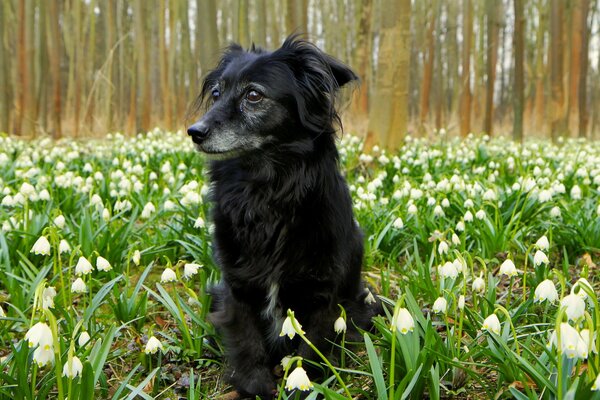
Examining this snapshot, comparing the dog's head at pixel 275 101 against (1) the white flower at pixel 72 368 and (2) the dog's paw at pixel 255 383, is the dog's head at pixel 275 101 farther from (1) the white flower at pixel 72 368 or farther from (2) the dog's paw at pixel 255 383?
(1) the white flower at pixel 72 368

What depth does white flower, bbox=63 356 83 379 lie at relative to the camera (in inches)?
65.9

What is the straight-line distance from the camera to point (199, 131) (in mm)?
2537

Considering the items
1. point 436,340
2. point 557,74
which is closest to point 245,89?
point 436,340

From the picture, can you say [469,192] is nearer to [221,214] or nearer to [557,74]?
[221,214]

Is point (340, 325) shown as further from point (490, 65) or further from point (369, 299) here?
point (490, 65)

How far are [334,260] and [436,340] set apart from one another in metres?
0.56

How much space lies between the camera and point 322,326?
2438 mm

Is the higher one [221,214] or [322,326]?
[221,214]

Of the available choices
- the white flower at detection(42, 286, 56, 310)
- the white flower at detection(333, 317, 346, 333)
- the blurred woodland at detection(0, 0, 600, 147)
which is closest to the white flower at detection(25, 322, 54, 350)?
the white flower at detection(42, 286, 56, 310)

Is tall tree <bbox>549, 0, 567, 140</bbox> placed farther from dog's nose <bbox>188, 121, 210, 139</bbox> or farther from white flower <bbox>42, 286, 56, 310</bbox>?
white flower <bbox>42, 286, 56, 310</bbox>

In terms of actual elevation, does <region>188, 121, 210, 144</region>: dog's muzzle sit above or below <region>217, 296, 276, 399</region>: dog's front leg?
above

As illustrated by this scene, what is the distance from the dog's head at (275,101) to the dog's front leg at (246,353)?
0.77 m

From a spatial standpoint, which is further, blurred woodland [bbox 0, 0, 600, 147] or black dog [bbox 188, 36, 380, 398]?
blurred woodland [bbox 0, 0, 600, 147]

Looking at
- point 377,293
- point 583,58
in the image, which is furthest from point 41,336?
point 583,58
